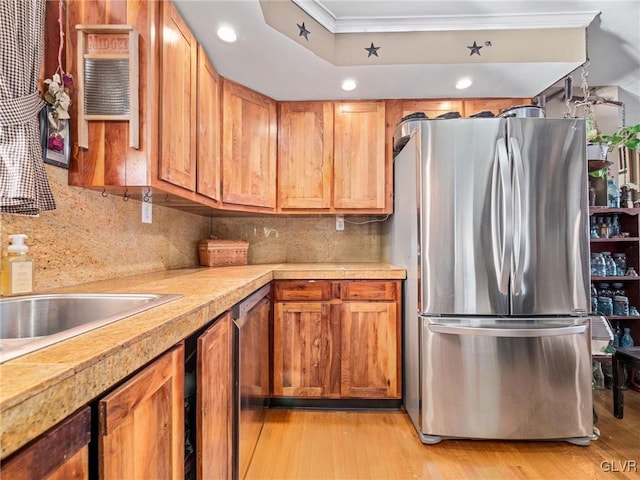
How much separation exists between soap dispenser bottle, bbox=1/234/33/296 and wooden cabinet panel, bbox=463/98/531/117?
8.68ft

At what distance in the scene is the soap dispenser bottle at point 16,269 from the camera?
1.02 meters

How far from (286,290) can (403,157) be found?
1.15 meters

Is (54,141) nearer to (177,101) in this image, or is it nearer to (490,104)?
(177,101)

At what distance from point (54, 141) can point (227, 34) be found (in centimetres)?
99

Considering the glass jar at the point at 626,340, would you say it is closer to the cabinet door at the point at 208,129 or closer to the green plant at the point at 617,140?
the green plant at the point at 617,140

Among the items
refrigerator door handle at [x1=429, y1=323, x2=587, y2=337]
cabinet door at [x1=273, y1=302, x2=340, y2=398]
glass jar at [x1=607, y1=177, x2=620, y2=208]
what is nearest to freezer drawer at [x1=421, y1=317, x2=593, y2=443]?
refrigerator door handle at [x1=429, y1=323, x2=587, y2=337]

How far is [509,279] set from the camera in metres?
1.68

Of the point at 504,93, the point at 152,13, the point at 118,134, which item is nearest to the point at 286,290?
the point at 118,134

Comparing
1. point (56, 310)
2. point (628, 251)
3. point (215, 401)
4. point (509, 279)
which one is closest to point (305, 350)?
point (215, 401)

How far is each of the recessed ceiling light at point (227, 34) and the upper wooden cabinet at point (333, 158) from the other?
30.3 inches

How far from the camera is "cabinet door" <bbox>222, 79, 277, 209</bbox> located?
2.14 metres

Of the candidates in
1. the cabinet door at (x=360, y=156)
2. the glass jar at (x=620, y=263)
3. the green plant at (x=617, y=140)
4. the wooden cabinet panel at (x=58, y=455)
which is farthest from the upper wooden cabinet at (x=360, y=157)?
the wooden cabinet panel at (x=58, y=455)

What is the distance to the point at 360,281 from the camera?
210 centimetres

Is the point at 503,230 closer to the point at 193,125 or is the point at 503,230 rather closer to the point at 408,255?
the point at 408,255
